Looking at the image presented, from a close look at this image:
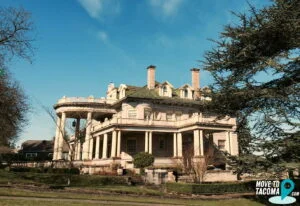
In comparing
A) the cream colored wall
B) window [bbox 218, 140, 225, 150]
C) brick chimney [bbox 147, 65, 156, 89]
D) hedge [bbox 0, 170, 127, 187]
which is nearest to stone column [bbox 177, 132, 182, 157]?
the cream colored wall

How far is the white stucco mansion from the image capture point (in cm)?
3741

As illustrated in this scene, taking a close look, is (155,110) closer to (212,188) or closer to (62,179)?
(62,179)

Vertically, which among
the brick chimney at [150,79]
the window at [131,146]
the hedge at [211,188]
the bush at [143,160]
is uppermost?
the brick chimney at [150,79]

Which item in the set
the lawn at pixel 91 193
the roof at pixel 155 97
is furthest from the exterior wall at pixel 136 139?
the lawn at pixel 91 193

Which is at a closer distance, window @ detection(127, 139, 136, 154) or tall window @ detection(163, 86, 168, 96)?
window @ detection(127, 139, 136, 154)

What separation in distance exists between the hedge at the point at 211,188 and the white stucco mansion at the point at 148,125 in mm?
12077

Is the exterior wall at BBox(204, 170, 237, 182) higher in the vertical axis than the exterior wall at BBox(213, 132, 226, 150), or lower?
lower

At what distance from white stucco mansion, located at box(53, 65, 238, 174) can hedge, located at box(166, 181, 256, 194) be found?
39.6 ft

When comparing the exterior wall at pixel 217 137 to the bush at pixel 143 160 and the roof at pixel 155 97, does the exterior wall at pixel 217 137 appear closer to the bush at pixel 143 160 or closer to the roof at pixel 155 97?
the roof at pixel 155 97

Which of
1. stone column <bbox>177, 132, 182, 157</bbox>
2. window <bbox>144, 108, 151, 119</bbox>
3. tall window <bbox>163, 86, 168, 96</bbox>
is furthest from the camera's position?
tall window <bbox>163, 86, 168, 96</bbox>

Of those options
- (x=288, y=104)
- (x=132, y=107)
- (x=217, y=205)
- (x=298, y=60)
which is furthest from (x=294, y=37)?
(x=132, y=107)

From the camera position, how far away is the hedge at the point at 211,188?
21.8 metres

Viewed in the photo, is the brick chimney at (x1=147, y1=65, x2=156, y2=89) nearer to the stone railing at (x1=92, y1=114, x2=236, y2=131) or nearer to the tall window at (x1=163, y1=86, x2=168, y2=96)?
A: the tall window at (x1=163, y1=86, x2=168, y2=96)

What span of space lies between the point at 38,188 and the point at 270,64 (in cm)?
A: 1448
